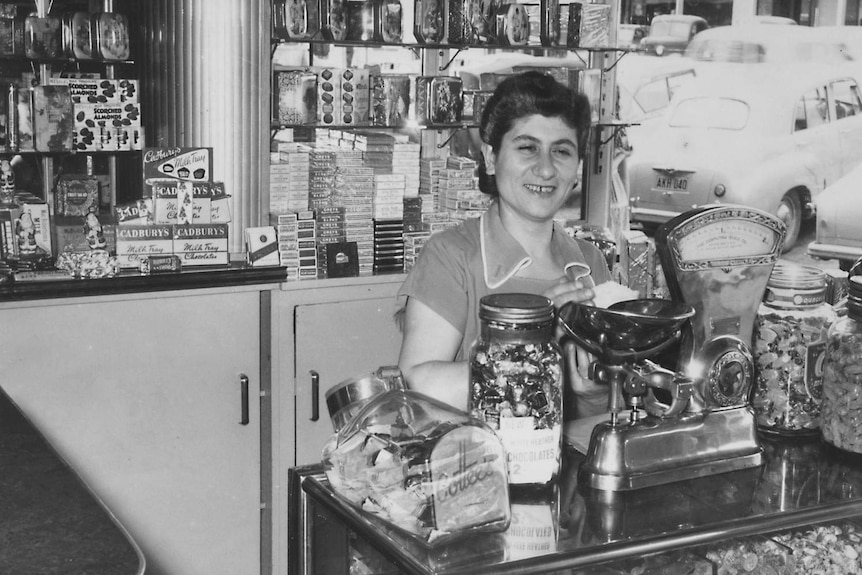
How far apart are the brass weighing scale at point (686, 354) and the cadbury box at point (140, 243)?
1971mm

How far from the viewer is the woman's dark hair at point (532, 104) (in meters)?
2.46

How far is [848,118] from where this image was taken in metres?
5.09

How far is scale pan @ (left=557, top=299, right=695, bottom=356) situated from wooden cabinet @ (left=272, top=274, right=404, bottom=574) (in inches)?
75.5

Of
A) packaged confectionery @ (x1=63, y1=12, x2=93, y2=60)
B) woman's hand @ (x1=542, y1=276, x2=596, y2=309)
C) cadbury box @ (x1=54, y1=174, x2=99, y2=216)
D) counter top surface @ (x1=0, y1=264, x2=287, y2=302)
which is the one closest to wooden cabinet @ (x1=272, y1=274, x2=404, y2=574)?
counter top surface @ (x1=0, y1=264, x2=287, y2=302)

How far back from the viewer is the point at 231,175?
12.1 ft

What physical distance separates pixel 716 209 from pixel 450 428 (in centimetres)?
68

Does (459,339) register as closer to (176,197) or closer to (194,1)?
(176,197)

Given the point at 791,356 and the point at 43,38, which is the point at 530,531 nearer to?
the point at 791,356

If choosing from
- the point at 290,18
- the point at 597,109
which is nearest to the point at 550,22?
the point at 597,109

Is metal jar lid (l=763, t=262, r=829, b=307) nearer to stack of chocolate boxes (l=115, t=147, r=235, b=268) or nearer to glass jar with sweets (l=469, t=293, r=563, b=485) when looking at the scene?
glass jar with sweets (l=469, t=293, r=563, b=485)

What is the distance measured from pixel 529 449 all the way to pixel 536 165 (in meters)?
1.03

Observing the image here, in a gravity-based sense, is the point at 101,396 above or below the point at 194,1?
below

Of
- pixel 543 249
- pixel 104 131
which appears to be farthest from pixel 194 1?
pixel 543 249

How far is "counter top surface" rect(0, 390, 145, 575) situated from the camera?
3.37ft
